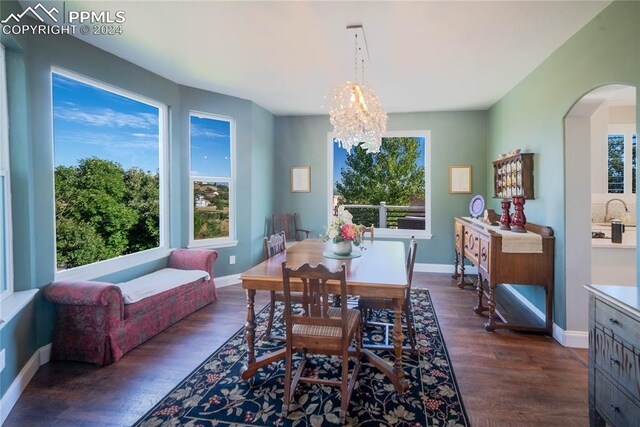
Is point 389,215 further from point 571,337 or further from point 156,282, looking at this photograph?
point 156,282

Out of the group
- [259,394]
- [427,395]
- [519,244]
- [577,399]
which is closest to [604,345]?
[577,399]

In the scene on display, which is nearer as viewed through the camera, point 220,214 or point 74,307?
point 74,307

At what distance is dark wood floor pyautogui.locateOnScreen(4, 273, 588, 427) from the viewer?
1.98 metres

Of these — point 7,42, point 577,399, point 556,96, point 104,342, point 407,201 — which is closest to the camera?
point 577,399

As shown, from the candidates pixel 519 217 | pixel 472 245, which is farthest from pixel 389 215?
pixel 519 217

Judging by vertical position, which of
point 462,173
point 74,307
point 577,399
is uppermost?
point 462,173

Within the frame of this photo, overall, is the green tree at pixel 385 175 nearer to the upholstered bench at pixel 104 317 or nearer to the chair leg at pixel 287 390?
the upholstered bench at pixel 104 317

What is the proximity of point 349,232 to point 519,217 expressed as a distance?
6.22ft

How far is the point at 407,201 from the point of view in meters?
5.82

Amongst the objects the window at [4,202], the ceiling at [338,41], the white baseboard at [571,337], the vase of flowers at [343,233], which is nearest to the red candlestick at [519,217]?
the white baseboard at [571,337]

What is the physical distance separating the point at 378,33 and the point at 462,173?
10.9ft

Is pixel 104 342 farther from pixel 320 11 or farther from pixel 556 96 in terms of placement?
pixel 556 96

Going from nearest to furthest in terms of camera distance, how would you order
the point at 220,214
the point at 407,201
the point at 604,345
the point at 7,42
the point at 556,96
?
the point at 604,345 → the point at 7,42 → the point at 556,96 → the point at 220,214 → the point at 407,201

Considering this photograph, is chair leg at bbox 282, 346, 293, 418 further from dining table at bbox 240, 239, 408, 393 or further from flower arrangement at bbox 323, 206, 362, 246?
flower arrangement at bbox 323, 206, 362, 246
